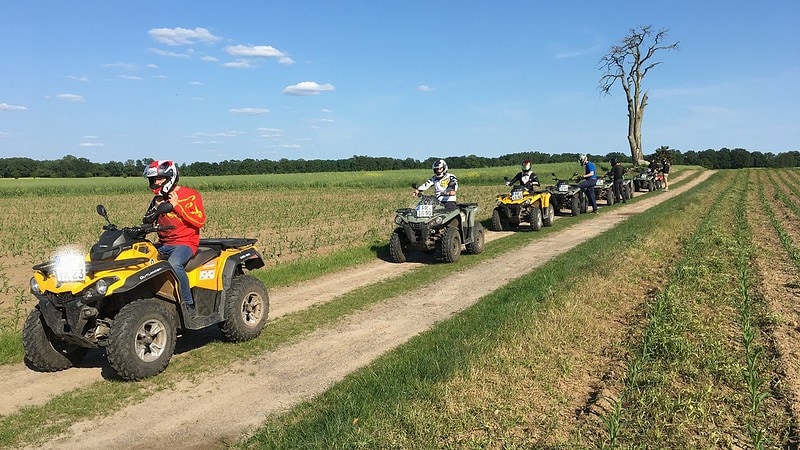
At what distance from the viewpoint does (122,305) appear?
17.3ft

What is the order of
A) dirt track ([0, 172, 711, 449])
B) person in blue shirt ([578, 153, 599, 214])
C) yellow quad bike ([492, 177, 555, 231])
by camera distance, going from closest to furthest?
dirt track ([0, 172, 711, 449]), yellow quad bike ([492, 177, 555, 231]), person in blue shirt ([578, 153, 599, 214])

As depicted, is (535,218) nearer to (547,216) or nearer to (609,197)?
(547,216)

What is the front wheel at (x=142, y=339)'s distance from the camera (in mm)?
4785

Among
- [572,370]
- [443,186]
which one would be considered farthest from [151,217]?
[443,186]

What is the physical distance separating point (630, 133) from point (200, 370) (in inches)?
2145

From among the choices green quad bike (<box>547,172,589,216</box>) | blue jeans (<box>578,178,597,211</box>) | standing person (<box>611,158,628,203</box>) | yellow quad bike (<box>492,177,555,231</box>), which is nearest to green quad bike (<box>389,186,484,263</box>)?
yellow quad bike (<box>492,177,555,231</box>)

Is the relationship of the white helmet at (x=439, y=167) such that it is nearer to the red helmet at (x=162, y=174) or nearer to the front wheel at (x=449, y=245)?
the front wheel at (x=449, y=245)

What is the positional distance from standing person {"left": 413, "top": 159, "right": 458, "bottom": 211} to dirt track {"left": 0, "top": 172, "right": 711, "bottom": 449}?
302cm

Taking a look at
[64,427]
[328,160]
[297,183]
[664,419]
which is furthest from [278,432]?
[328,160]

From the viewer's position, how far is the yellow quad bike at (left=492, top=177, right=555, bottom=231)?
1485 cm

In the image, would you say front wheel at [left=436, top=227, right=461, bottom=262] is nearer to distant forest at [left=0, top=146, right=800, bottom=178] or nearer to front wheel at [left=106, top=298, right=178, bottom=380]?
front wheel at [left=106, top=298, right=178, bottom=380]

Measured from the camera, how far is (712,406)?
12.6 feet

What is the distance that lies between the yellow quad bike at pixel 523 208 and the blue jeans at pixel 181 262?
10748 mm

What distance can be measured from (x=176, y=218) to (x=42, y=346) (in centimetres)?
178
